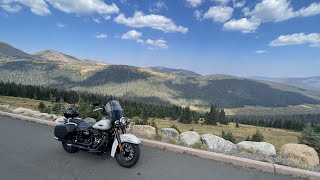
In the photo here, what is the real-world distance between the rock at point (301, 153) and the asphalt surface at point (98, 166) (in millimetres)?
3448

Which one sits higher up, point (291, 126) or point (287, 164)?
point (287, 164)

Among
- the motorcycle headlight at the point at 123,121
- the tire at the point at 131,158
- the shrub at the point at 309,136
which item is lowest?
the shrub at the point at 309,136

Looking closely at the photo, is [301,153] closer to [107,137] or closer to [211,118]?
[107,137]

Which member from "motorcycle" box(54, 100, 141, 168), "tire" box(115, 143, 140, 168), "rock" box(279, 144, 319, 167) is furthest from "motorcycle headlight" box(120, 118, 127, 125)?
"rock" box(279, 144, 319, 167)

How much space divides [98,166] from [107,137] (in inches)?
35.5

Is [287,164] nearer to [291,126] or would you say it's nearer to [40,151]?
[40,151]

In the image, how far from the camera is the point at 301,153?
35.1ft

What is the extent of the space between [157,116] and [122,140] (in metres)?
123

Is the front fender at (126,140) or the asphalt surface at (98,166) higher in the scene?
the front fender at (126,140)

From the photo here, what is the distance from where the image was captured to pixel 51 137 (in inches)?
452

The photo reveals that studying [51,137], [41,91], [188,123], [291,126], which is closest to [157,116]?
[188,123]

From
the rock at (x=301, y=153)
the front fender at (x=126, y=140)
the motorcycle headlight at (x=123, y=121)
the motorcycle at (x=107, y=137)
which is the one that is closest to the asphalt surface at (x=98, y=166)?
the motorcycle at (x=107, y=137)

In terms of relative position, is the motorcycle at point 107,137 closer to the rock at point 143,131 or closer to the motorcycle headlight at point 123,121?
the motorcycle headlight at point 123,121

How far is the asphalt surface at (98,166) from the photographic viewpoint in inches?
289
